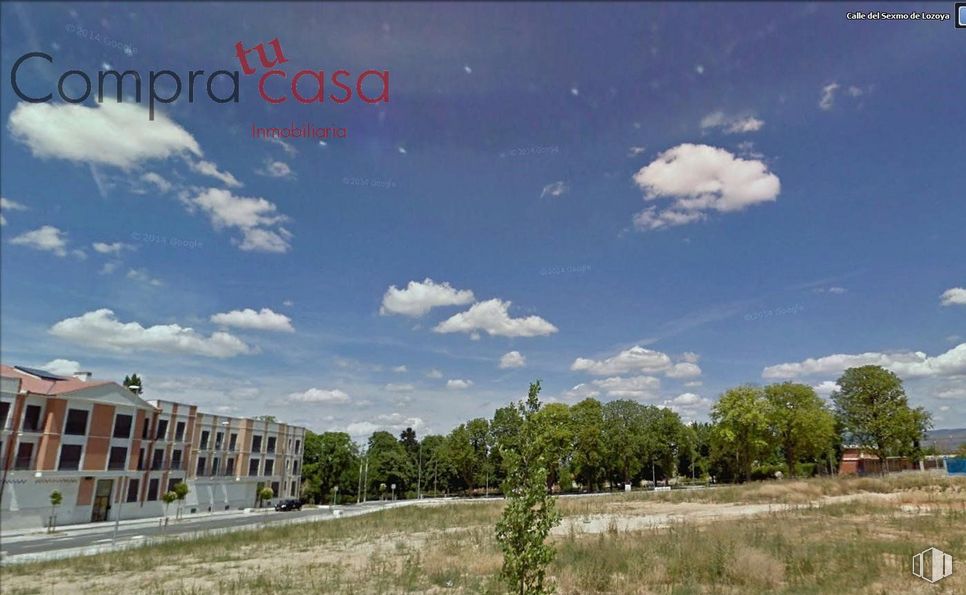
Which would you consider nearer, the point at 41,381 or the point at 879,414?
the point at 41,381

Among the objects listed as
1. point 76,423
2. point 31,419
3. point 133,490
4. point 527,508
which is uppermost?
point 31,419

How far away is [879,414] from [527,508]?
257 ft

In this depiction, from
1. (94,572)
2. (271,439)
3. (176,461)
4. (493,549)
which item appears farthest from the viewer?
(271,439)

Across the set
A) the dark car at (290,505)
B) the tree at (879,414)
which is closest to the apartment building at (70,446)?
the dark car at (290,505)

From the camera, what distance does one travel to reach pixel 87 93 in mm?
5770

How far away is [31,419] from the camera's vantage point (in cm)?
612

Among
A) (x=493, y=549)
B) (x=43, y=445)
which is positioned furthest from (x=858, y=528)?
(x=43, y=445)

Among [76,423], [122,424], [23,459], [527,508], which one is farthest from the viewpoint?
[122,424]

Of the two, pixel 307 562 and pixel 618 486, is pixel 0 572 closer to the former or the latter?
pixel 307 562

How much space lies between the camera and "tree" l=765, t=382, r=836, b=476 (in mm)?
63312

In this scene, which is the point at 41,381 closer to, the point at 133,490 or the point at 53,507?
the point at 53,507

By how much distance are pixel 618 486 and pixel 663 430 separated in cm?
1459

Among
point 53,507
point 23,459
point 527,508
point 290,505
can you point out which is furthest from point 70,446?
point 290,505

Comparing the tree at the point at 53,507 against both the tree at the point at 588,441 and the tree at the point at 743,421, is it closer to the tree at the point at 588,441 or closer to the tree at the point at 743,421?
the tree at the point at 743,421
